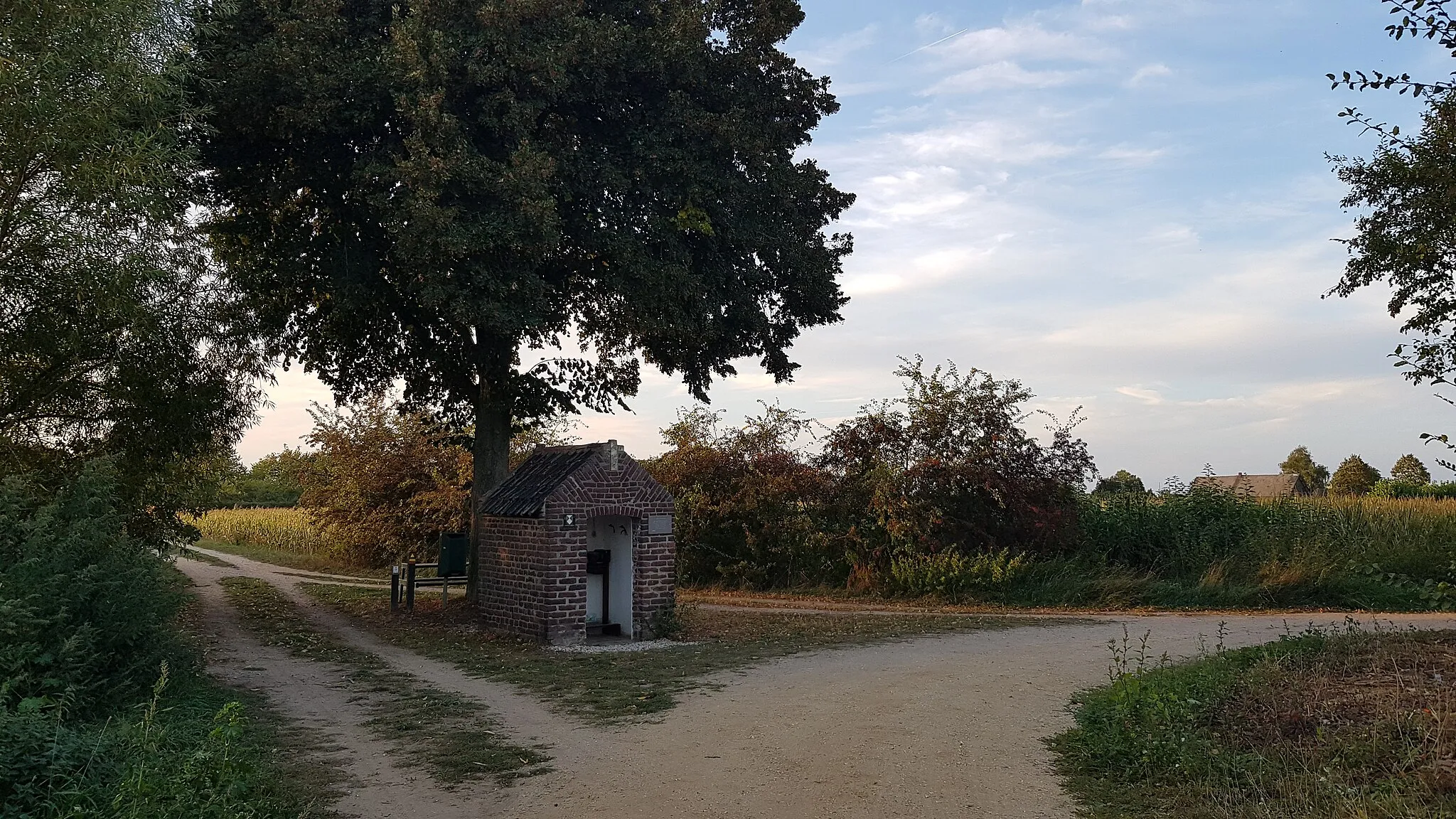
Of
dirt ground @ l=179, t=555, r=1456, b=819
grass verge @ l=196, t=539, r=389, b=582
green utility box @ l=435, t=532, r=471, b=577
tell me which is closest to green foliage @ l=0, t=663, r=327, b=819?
dirt ground @ l=179, t=555, r=1456, b=819

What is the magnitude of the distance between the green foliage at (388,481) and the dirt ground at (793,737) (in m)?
13.6

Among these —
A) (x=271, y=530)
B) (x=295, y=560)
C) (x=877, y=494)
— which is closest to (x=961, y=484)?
(x=877, y=494)

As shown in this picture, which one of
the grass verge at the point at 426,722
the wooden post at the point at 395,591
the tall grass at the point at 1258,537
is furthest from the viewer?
the tall grass at the point at 1258,537

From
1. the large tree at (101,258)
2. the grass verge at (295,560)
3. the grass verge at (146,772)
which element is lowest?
the grass verge at (295,560)

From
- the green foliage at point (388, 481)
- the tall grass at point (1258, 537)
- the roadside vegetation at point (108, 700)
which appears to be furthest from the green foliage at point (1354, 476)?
the roadside vegetation at point (108, 700)

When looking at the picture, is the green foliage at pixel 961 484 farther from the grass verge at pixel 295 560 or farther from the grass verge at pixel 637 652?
the grass verge at pixel 295 560

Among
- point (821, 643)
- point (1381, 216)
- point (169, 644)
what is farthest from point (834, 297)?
point (169, 644)

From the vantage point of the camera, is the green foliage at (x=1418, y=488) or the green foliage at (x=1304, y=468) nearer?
the green foliage at (x=1418, y=488)

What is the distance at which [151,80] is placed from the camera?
1068cm

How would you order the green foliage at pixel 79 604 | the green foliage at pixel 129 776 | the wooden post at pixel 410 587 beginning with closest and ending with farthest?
the green foliage at pixel 129 776
the green foliage at pixel 79 604
the wooden post at pixel 410 587

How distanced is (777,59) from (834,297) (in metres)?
3.98

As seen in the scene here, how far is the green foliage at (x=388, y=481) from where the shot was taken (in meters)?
27.3

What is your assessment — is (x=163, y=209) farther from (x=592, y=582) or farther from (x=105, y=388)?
(x=592, y=582)

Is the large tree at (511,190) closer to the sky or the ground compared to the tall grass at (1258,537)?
closer to the sky
